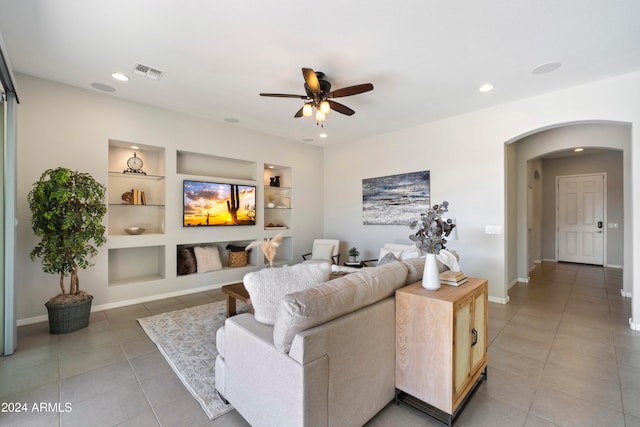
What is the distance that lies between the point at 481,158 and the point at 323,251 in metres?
3.28

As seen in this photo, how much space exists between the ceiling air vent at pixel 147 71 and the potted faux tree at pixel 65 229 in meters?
1.39

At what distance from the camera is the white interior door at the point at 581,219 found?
23.5 ft

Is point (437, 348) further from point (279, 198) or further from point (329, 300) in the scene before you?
point (279, 198)

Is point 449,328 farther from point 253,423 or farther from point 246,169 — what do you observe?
point 246,169

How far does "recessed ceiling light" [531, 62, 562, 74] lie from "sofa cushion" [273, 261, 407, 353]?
295 centimetres

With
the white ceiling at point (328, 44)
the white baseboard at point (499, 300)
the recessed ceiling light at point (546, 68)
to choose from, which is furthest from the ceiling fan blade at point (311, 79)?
the white baseboard at point (499, 300)

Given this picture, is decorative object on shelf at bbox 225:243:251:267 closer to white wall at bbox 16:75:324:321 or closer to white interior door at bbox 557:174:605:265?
white wall at bbox 16:75:324:321

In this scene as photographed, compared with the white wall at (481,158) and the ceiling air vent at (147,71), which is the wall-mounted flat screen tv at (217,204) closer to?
the ceiling air vent at (147,71)

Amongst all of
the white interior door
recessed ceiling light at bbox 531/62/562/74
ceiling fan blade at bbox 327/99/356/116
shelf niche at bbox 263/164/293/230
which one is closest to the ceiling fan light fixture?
ceiling fan blade at bbox 327/99/356/116

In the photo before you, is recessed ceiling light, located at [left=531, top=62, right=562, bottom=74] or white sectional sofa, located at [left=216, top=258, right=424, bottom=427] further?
recessed ceiling light, located at [left=531, top=62, right=562, bottom=74]

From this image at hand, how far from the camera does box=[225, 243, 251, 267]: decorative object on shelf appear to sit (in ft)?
18.1

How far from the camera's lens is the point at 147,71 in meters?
3.29

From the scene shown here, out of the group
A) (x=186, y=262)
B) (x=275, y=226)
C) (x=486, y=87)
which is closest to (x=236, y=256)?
(x=186, y=262)

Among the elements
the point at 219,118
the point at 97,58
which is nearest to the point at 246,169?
the point at 219,118
